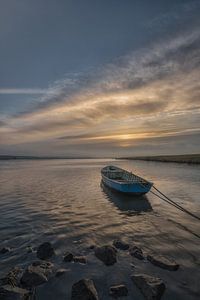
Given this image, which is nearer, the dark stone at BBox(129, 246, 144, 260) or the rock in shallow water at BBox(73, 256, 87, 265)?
the rock in shallow water at BBox(73, 256, 87, 265)

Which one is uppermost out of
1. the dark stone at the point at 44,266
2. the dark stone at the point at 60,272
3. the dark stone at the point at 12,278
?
the dark stone at the point at 12,278

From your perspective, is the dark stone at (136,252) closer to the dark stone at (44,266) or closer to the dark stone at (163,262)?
the dark stone at (163,262)

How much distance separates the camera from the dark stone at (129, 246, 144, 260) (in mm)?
10923

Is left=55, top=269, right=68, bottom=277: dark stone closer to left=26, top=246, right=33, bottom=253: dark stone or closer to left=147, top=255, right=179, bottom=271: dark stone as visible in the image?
left=26, top=246, right=33, bottom=253: dark stone

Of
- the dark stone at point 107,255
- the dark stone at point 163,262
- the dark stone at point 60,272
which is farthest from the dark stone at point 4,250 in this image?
the dark stone at point 163,262

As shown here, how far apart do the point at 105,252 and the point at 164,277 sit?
9.58 ft

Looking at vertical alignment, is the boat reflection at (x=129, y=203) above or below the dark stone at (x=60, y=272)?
below

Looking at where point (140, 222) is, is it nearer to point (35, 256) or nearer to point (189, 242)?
point (189, 242)

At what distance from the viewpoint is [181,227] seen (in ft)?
50.3

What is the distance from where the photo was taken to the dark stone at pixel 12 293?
284 inches

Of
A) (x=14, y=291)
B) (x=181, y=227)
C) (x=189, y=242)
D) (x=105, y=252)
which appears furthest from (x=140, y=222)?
(x=14, y=291)

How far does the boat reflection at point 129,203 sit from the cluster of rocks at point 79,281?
29.1 feet

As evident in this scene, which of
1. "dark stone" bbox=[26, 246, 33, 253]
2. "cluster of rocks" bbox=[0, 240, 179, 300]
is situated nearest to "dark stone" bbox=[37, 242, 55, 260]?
"cluster of rocks" bbox=[0, 240, 179, 300]

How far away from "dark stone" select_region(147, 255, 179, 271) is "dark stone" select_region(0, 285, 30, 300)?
5.50m
